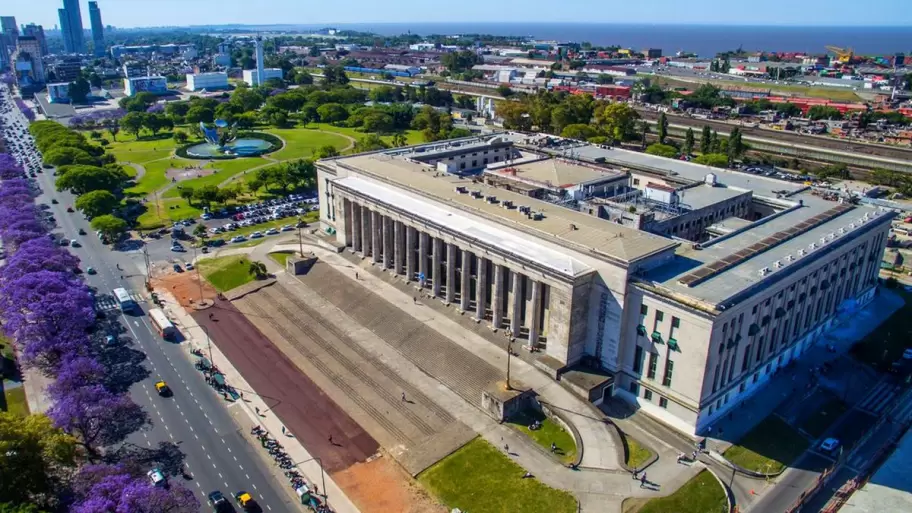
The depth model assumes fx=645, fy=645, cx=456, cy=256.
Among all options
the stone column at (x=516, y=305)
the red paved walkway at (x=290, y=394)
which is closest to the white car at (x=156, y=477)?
the red paved walkway at (x=290, y=394)

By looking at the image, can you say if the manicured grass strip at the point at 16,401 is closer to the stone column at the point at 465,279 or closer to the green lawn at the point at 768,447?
the stone column at the point at 465,279

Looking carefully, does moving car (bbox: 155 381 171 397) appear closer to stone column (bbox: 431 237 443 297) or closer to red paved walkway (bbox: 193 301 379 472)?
red paved walkway (bbox: 193 301 379 472)

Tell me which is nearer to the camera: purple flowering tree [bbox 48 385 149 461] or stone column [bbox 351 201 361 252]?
purple flowering tree [bbox 48 385 149 461]

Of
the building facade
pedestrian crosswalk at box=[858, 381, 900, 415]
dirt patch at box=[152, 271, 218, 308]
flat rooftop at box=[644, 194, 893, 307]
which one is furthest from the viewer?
dirt patch at box=[152, 271, 218, 308]

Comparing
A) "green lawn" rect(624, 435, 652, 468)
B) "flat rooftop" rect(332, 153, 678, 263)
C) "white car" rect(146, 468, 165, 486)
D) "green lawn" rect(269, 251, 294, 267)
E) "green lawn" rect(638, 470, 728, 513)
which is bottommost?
"green lawn" rect(638, 470, 728, 513)

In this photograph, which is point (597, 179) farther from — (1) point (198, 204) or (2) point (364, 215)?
(1) point (198, 204)

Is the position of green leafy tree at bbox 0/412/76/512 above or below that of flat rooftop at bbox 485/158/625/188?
below

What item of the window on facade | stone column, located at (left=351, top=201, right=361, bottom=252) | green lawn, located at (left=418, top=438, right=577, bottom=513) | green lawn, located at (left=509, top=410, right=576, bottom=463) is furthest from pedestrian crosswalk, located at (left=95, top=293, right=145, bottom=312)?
the window on facade

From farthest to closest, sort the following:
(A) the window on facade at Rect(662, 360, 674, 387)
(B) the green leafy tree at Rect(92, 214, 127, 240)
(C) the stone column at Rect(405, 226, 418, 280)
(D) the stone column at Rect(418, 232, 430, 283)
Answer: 1. (B) the green leafy tree at Rect(92, 214, 127, 240)
2. (C) the stone column at Rect(405, 226, 418, 280)
3. (D) the stone column at Rect(418, 232, 430, 283)
4. (A) the window on facade at Rect(662, 360, 674, 387)
